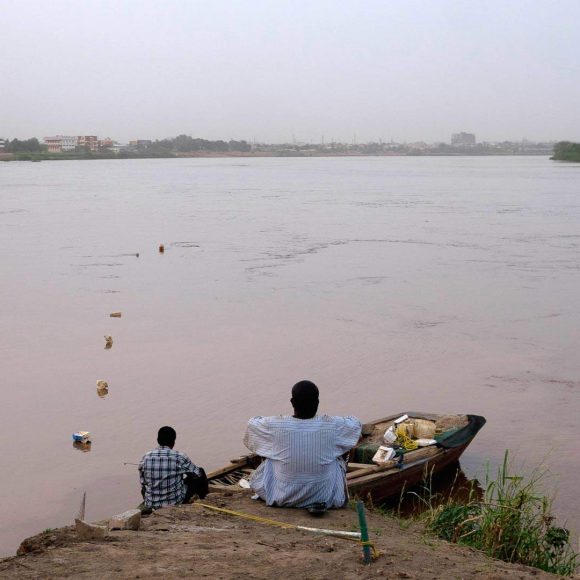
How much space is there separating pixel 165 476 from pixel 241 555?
4.28 feet

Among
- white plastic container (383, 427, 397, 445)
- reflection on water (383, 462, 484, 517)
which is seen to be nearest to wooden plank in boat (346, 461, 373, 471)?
reflection on water (383, 462, 484, 517)

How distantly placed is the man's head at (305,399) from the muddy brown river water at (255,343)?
2994 millimetres

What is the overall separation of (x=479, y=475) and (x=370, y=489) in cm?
192

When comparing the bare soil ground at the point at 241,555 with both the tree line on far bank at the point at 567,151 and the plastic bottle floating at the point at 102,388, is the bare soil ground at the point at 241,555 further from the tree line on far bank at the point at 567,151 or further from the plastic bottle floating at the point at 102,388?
the tree line on far bank at the point at 567,151

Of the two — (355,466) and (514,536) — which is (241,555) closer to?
(514,536)

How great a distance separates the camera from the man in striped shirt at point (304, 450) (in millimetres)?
4598

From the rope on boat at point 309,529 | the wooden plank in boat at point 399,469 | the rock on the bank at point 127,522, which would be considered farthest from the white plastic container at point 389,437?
the rock on the bank at point 127,522

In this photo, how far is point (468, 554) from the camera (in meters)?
4.31

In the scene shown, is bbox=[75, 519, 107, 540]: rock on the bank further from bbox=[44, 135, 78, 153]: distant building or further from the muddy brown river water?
bbox=[44, 135, 78, 153]: distant building

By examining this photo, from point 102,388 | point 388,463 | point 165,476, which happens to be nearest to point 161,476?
point 165,476

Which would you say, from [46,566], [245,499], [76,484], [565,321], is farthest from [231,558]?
[565,321]

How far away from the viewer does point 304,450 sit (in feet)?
15.1

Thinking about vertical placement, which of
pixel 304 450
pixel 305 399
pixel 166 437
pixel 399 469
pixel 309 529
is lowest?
pixel 399 469

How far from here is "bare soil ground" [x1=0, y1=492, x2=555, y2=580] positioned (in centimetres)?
377
